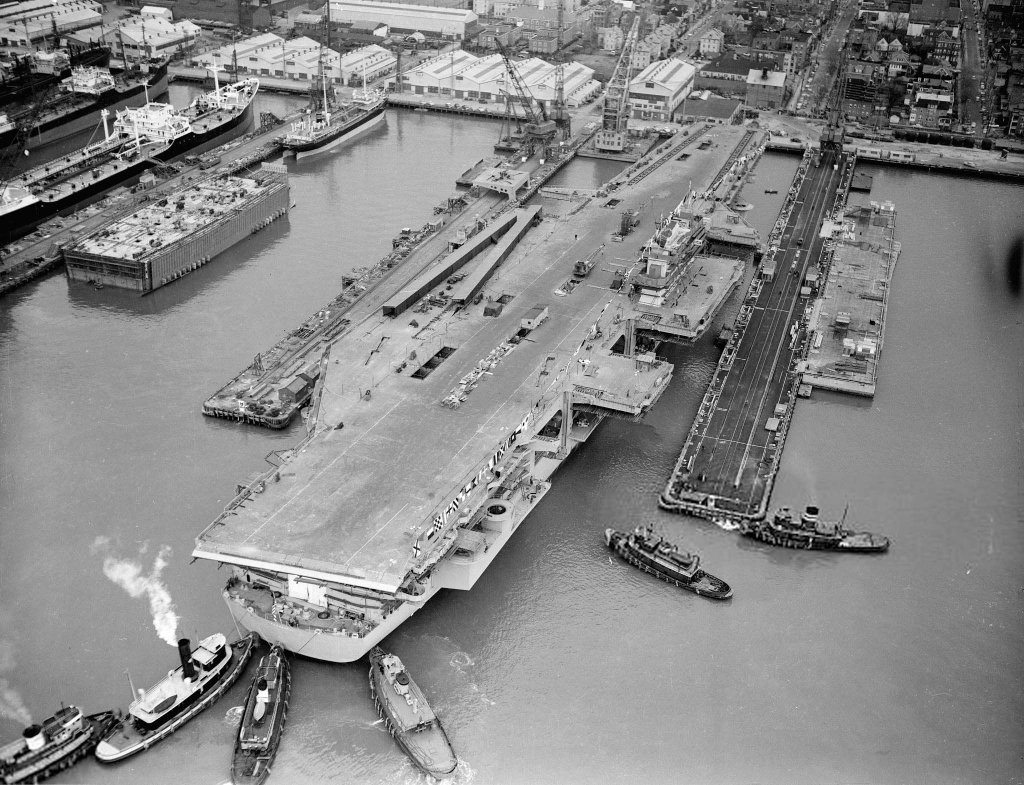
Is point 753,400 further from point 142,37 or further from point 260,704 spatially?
point 142,37

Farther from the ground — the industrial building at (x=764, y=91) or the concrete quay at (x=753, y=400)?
the industrial building at (x=764, y=91)

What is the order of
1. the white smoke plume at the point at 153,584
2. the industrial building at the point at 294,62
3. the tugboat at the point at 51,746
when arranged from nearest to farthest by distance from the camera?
the tugboat at the point at 51,746
the white smoke plume at the point at 153,584
the industrial building at the point at 294,62

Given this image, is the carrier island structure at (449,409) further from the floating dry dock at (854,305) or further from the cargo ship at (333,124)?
the cargo ship at (333,124)

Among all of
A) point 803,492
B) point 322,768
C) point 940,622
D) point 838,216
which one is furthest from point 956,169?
point 322,768

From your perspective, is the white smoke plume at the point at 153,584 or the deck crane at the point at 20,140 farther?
the deck crane at the point at 20,140

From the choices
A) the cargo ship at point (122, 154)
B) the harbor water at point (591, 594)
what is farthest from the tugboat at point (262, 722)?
the cargo ship at point (122, 154)

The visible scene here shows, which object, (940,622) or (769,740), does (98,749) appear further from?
(940,622)

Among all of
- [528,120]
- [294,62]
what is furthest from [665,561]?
[294,62]
